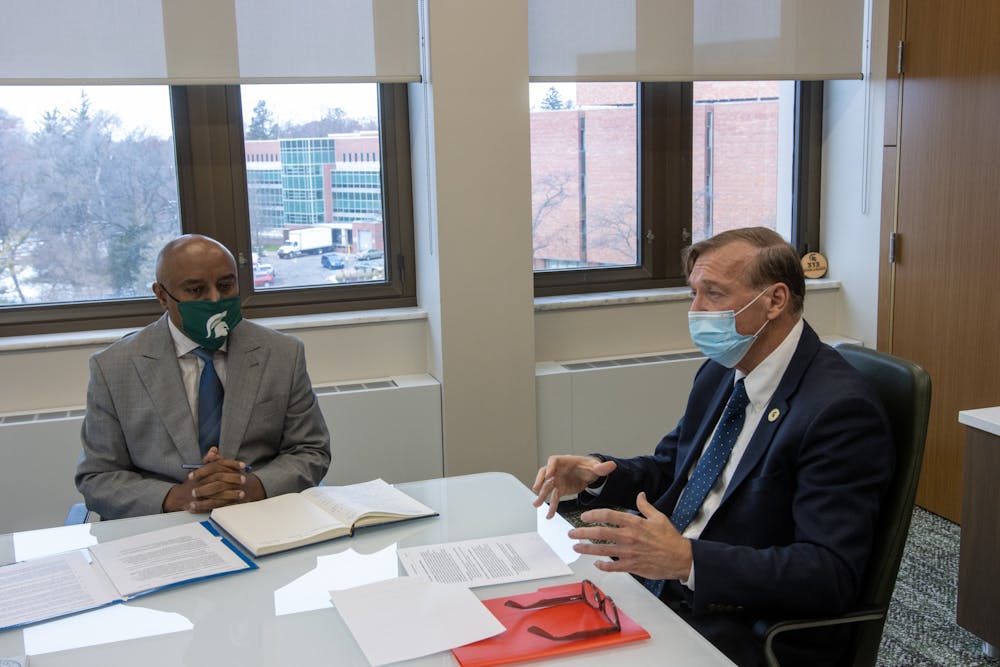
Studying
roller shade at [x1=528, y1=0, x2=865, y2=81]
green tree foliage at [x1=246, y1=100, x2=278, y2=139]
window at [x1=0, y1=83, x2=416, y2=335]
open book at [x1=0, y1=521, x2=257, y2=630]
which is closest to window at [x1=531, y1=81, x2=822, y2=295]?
roller shade at [x1=528, y1=0, x2=865, y2=81]

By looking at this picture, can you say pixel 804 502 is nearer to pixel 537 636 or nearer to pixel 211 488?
pixel 537 636

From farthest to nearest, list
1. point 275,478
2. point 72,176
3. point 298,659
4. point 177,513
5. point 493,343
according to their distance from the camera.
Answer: point 493,343
point 72,176
point 275,478
point 177,513
point 298,659

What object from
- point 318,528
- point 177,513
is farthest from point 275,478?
point 318,528

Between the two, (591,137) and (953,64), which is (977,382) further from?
(591,137)

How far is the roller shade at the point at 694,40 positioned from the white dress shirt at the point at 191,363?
1878 mm

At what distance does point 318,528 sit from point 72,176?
2206 mm

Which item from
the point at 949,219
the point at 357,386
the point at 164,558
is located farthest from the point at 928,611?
the point at 164,558

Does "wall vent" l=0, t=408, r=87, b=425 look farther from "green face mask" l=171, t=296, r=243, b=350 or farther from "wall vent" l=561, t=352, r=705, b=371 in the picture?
"wall vent" l=561, t=352, r=705, b=371

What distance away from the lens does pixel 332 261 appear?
12.4 ft

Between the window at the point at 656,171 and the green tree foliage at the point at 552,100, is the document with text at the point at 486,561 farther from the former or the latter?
the green tree foliage at the point at 552,100

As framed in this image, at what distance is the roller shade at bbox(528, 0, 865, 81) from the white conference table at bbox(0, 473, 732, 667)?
7.63 ft

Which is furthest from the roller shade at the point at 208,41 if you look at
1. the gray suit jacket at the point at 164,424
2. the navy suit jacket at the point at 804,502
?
the navy suit jacket at the point at 804,502

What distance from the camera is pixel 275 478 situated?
2.17 meters

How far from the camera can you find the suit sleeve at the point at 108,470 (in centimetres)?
212
